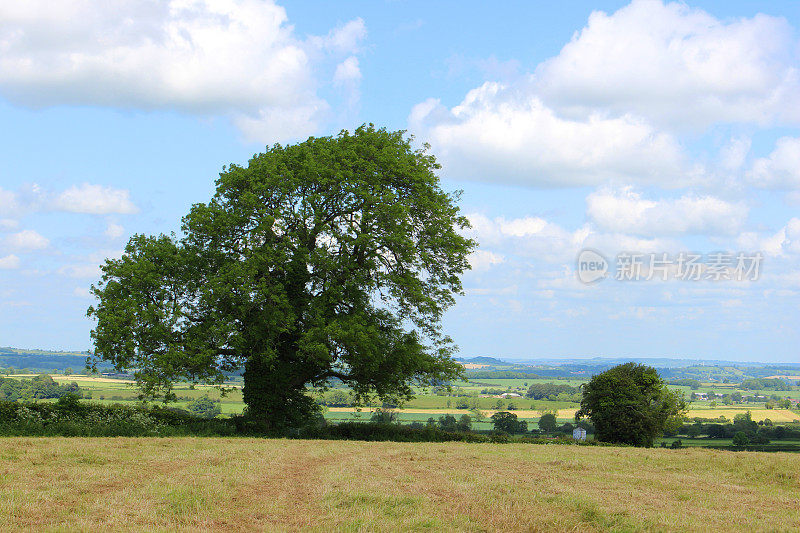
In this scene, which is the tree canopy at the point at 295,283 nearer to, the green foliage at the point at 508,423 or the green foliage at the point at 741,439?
the green foliage at the point at 508,423

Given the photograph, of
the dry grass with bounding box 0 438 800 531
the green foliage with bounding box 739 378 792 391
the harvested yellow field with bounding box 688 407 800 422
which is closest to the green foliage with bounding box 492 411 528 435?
the dry grass with bounding box 0 438 800 531

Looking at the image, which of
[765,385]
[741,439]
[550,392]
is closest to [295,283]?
[741,439]

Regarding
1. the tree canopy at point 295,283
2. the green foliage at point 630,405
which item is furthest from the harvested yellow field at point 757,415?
the tree canopy at point 295,283

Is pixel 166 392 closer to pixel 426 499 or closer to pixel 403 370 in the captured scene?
pixel 403 370

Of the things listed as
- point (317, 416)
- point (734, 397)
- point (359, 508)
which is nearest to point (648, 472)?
point (359, 508)

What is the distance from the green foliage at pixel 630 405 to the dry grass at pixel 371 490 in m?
15.6

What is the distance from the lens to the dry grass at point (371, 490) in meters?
12.3

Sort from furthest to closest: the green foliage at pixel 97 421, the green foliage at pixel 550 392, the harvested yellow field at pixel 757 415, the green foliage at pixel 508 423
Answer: the green foliage at pixel 550 392
the harvested yellow field at pixel 757 415
the green foliage at pixel 508 423
the green foliage at pixel 97 421

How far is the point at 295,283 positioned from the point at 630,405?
22250mm

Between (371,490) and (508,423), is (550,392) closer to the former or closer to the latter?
(508,423)

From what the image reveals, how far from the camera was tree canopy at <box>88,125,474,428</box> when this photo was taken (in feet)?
97.5

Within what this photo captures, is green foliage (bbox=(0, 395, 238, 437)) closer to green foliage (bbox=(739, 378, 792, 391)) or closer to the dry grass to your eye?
the dry grass

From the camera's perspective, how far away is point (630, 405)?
38.4 meters

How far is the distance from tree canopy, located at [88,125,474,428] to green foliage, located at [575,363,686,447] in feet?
37.8
